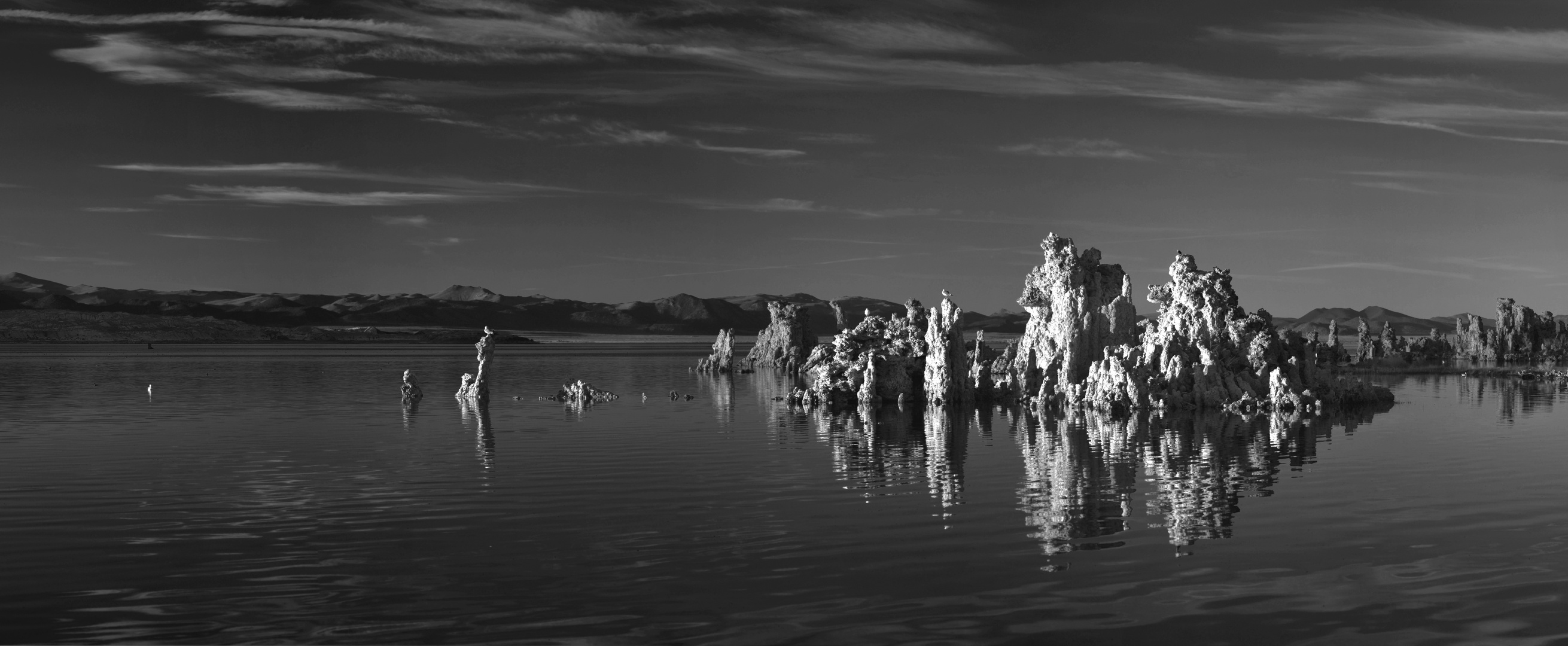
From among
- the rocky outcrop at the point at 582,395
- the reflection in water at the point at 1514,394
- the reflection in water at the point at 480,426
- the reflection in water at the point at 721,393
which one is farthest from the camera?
the rocky outcrop at the point at 582,395

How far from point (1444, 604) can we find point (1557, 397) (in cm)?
5992

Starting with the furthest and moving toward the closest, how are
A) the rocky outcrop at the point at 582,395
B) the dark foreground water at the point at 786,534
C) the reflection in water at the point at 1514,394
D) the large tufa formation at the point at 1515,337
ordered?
the large tufa formation at the point at 1515,337 < the rocky outcrop at the point at 582,395 < the reflection in water at the point at 1514,394 < the dark foreground water at the point at 786,534

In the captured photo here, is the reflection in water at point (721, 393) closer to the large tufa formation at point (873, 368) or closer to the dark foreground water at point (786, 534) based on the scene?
the large tufa formation at point (873, 368)

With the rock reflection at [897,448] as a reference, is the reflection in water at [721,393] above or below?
below

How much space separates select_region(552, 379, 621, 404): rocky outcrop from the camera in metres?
63.5

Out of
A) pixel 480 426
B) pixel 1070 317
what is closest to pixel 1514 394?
pixel 1070 317

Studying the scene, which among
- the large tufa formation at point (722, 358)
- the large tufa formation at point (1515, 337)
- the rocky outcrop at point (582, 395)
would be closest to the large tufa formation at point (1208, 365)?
the rocky outcrop at point (582, 395)

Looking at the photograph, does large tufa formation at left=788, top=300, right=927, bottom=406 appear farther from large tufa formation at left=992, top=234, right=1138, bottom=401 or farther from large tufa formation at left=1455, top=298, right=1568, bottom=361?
large tufa formation at left=1455, top=298, right=1568, bottom=361

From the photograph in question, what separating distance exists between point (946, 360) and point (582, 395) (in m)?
19.3

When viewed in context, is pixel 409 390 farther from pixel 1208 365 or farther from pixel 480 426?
pixel 1208 365

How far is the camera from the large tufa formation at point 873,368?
61594 mm

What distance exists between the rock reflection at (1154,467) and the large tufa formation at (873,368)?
1072 cm

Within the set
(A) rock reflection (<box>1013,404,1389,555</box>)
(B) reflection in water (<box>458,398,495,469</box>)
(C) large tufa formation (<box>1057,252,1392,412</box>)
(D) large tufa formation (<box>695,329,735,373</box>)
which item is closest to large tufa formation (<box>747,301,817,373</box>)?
(D) large tufa formation (<box>695,329,735,373</box>)

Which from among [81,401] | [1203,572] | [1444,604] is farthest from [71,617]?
[81,401]
